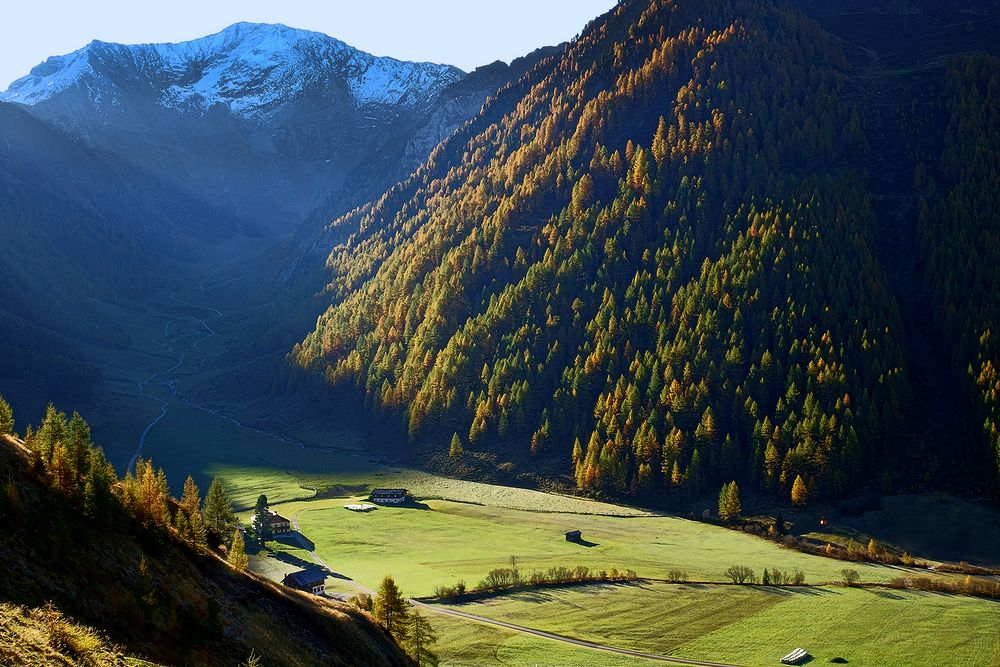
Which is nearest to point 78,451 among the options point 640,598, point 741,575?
point 640,598

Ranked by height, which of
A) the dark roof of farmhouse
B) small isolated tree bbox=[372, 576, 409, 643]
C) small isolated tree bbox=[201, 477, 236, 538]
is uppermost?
small isolated tree bbox=[201, 477, 236, 538]

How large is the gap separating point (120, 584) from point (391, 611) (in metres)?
29.5

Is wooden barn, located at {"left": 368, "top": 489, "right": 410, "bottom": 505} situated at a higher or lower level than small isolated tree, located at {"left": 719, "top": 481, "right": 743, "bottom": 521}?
lower

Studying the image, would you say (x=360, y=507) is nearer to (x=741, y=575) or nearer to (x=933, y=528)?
(x=741, y=575)

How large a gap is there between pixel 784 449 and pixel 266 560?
324 ft

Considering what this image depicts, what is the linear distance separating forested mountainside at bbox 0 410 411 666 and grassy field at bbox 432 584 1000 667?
31960 mm

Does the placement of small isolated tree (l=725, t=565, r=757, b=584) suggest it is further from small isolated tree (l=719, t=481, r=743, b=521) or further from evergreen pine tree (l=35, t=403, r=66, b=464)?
evergreen pine tree (l=35, t=403, r=66, b=464)

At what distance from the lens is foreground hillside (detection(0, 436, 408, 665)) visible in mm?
42031

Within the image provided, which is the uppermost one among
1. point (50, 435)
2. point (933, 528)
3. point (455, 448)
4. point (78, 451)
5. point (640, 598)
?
point (50, 435)

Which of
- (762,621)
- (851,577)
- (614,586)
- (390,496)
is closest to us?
(762,621)

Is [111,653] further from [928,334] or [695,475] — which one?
[928,334]

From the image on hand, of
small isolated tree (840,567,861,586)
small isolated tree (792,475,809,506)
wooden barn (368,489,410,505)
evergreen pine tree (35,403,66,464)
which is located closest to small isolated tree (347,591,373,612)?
evergreen pine tree (35,403,66,464)

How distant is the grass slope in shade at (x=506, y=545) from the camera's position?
116 meters

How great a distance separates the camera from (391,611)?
2785 inches
